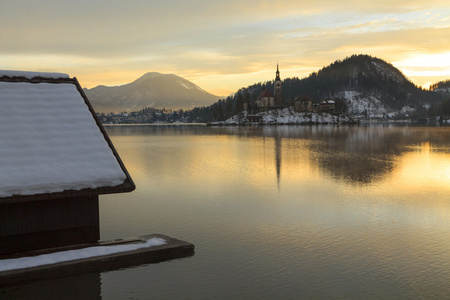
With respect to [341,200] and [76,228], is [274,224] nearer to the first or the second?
[341,200]

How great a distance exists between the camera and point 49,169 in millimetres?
16516

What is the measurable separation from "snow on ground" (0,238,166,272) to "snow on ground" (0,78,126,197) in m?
2.22

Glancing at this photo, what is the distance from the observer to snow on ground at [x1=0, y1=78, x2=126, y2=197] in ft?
52.6

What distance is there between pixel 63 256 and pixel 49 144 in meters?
4.16

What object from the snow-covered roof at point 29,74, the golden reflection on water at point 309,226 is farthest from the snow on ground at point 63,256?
the snow-covered roof at point 29,74

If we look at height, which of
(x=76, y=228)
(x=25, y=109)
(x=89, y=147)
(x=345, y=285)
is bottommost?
(x=345, y=285)

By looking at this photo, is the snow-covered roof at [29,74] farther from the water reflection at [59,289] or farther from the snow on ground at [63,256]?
the water reflection at [59,289]

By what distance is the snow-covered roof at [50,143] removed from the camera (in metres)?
16.1

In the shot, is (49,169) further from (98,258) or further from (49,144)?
(98,258)

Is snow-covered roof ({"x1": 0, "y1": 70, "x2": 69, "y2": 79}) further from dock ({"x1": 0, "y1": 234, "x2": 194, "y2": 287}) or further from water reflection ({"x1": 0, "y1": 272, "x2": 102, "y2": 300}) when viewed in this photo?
water reflection ({"x1": 0, "y1": 272, "x2": 102, "y2": 300})

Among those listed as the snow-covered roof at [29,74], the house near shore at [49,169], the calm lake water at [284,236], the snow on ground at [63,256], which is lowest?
the calm lake water at [284,236]

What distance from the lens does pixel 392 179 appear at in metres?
42.7

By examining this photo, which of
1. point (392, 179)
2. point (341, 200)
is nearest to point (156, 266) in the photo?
point (341, 200)

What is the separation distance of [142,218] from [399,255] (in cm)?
1377
